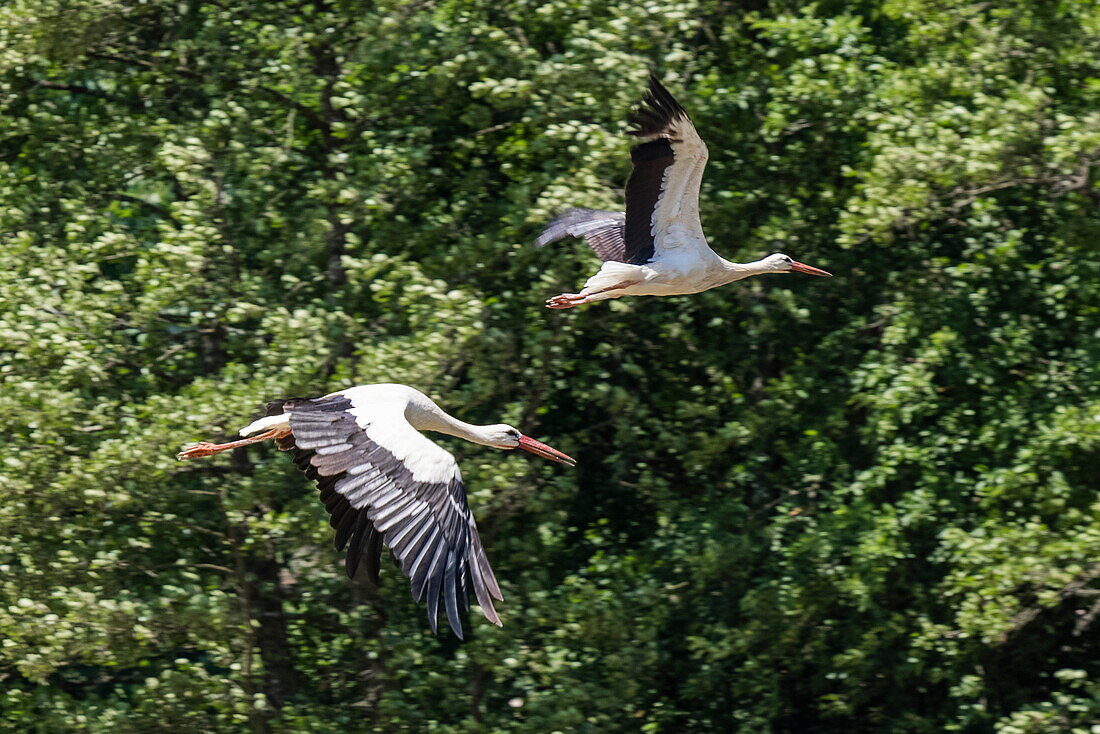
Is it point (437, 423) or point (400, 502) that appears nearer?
point (400, 502)

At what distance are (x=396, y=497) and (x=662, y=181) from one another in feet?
8.64

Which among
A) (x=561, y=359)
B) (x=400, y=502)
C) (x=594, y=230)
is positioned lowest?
(x=561, y=359)

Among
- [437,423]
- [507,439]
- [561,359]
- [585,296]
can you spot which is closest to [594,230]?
[585,296]

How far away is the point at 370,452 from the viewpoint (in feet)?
24.1

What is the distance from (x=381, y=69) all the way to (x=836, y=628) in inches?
193

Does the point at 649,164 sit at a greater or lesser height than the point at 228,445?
greater

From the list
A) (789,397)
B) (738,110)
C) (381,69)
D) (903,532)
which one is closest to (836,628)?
(903,532)

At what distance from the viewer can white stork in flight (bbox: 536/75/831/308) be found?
346 inches

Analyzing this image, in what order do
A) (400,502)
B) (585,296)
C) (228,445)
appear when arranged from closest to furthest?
(400,502), (228,445), (585,296)

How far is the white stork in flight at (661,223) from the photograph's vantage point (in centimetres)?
879

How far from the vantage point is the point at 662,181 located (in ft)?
29.5

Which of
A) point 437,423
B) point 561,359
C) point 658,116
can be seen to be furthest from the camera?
point 561,359

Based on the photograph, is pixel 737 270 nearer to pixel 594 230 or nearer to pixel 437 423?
pixel 594 230

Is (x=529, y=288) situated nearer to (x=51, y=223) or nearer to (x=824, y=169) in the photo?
(x=824, y=169)
